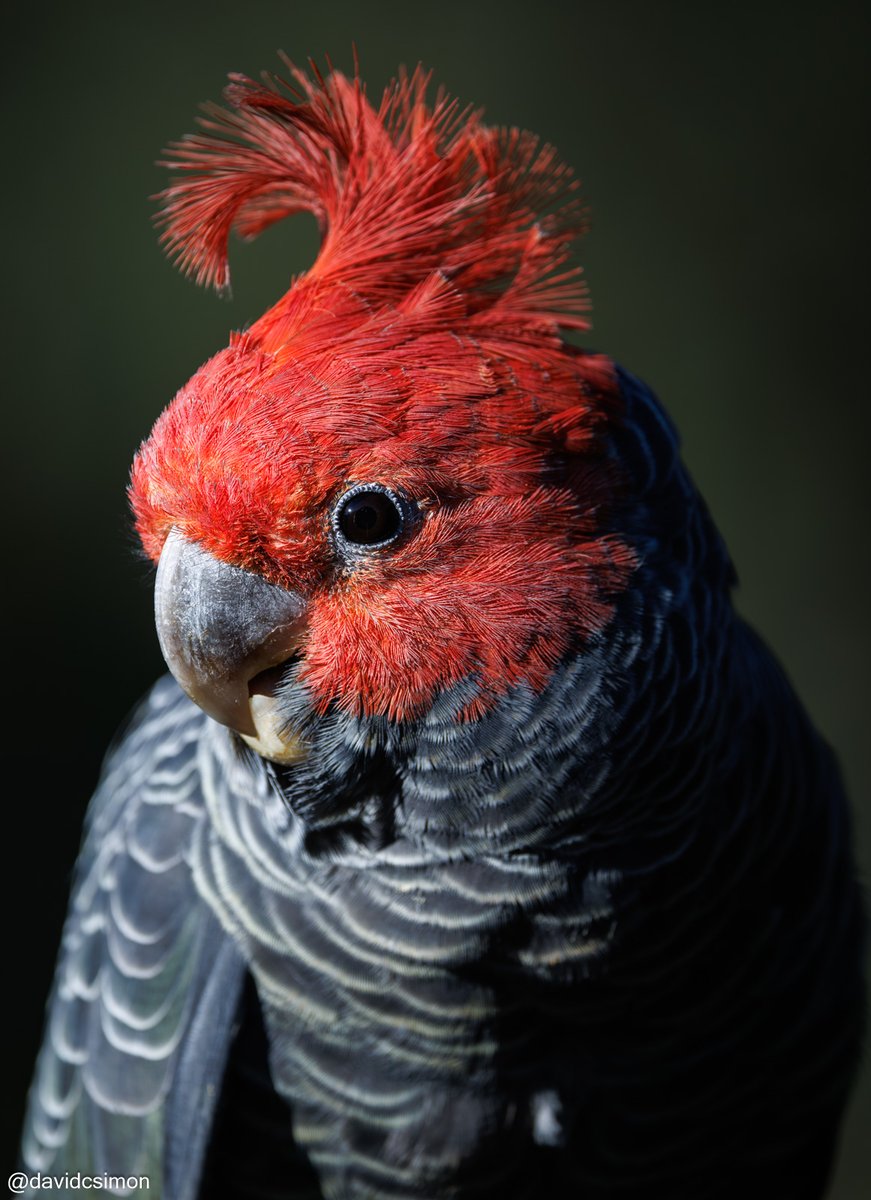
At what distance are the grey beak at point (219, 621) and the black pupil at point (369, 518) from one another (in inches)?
3.7

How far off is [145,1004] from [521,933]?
568 millimetres

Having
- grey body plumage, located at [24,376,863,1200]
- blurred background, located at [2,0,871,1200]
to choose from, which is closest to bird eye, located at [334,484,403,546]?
grey body plumage, located at [24,376,863,1200]

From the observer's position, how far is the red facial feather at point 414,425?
3.37 ft

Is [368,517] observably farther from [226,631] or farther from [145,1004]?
[145,1004]

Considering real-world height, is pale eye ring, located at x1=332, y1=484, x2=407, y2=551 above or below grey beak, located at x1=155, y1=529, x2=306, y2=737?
above

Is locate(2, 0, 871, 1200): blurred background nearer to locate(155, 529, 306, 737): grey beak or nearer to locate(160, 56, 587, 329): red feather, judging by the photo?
locate(160, 56, 587, 329): red feather

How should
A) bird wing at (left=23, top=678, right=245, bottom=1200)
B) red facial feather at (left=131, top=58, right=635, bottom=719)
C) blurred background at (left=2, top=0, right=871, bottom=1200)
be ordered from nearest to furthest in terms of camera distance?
red facial feather at (left=131, top=58, right=635, bottom=719), bird wing at (left=23, top=678, right=245, bottom=1200), blurred background at (left=2, top=0, right=871, bottom=1200)

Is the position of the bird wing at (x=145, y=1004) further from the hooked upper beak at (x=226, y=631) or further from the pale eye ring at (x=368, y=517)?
the pale eye ring at (x=368, y=517)

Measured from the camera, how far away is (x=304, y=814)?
3.82 ft

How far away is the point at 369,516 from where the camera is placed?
3.42 feet

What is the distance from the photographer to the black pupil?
1038 mm

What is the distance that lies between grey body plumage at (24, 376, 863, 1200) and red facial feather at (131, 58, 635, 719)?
63 mm

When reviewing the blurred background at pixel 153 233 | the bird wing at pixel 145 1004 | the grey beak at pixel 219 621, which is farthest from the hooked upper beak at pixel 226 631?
the blurred background at pixel 153 233

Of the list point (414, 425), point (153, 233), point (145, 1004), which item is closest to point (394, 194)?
point (414, 425)
